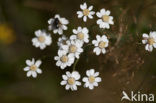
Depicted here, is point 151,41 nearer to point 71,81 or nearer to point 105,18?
point 105,18

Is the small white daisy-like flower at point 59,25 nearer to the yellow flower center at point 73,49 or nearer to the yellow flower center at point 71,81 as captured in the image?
the yellow flower center at point 73,49

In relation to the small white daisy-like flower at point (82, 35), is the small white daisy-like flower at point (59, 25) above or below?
above

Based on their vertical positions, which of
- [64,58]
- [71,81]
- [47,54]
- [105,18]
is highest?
[47,54]

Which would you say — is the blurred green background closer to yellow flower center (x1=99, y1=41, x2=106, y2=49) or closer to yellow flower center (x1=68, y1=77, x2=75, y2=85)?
yellow flower center (x1=99, y1=41, x2=106, y2=49)

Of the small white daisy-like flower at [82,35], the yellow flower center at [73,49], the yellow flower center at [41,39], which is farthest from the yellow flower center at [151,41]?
the yellow flower center at [41,39]

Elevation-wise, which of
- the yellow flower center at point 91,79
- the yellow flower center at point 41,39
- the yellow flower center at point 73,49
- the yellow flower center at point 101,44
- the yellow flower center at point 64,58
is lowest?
the yellow flower center at point 91,79

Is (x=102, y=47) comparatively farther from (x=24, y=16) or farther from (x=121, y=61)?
(x=24, y=16)

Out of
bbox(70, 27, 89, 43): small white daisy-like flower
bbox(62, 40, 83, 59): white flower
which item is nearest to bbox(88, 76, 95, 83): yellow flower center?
bbox(62, 40, 83, 59): white flower

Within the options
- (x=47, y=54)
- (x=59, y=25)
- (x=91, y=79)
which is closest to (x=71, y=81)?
(x=91, y=79)
